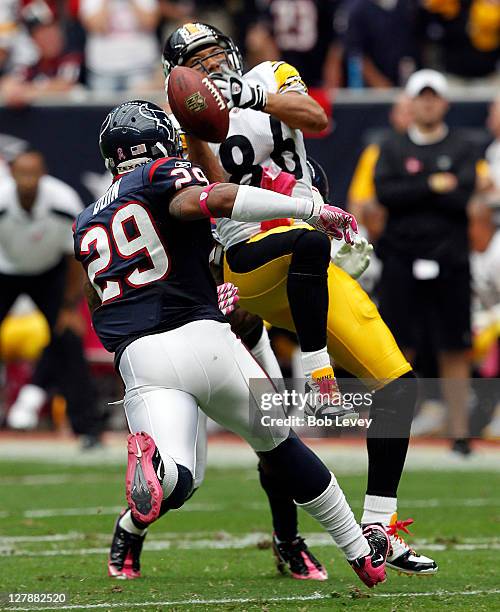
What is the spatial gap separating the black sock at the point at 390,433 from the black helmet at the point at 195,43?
1.36m

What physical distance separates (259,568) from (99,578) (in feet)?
2.37

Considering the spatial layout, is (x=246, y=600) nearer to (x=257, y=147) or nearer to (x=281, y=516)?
(x=281, y=516)

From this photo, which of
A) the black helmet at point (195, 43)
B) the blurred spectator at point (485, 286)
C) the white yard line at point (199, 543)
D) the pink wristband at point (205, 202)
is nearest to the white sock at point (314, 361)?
the pink wristband at point (205, 202)

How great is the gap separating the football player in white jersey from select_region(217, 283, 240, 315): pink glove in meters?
0.17

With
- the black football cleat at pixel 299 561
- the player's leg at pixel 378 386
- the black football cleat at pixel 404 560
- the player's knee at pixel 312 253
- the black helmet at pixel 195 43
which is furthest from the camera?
the black football cleat at pixel 299 561

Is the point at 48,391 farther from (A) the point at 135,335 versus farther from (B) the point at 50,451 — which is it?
(A) the point at 135,335

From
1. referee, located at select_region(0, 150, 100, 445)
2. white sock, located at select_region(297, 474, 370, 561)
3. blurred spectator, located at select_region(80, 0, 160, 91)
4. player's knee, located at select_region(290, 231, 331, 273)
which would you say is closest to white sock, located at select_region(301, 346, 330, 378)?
player's knee, located at select_region(290, 231, 331, 273)

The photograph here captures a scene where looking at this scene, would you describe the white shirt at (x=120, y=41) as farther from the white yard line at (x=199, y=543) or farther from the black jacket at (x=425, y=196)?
the white yard line at (x=199, y=543)

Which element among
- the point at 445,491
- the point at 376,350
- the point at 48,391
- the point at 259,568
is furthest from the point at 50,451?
the point at 376,350

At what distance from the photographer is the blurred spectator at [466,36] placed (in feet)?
39.6

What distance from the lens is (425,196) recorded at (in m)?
Result: 9.74

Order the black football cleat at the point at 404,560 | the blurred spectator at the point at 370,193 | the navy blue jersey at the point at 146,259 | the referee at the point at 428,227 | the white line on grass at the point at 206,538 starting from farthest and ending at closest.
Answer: the blurred spectator at the point at 370,193
the referee at the point at 428,227
the white line on grass at the point at 206,538
the black football cleat at the point at 404,560
the navy blue jersey at the point at 146,259

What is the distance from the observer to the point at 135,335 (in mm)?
4836

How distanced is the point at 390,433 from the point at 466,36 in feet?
25.0
